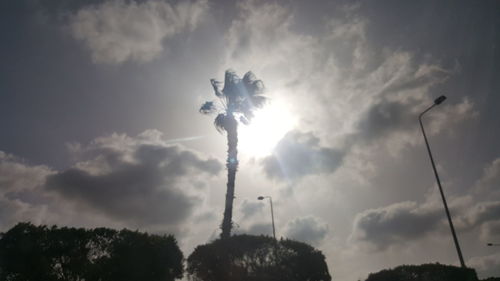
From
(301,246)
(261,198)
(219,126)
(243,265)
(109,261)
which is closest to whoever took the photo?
(243,265)

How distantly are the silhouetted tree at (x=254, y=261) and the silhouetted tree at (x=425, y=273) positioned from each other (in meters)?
4.47

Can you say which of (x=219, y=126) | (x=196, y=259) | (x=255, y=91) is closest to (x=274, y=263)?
(x=196, y=259)

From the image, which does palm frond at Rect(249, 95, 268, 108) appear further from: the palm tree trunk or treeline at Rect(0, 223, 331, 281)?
treeline at Rect(0, 223, 331, 281)

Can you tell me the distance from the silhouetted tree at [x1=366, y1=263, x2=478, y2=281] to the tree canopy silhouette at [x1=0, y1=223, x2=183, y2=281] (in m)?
15.4

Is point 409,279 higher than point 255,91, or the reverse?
point 255,91

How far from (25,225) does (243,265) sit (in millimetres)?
16805

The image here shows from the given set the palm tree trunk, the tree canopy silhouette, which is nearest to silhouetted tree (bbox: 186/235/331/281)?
the palm tree trunk

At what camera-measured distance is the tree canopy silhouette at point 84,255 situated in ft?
67.2

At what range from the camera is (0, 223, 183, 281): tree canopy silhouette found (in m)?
20.5

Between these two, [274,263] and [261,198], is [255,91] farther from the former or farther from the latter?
[274,263]

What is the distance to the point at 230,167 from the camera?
23.9m

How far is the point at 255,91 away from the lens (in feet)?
89.7

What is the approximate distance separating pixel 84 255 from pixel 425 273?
2423 centimetres

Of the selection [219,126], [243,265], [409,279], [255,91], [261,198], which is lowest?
[409,279]
